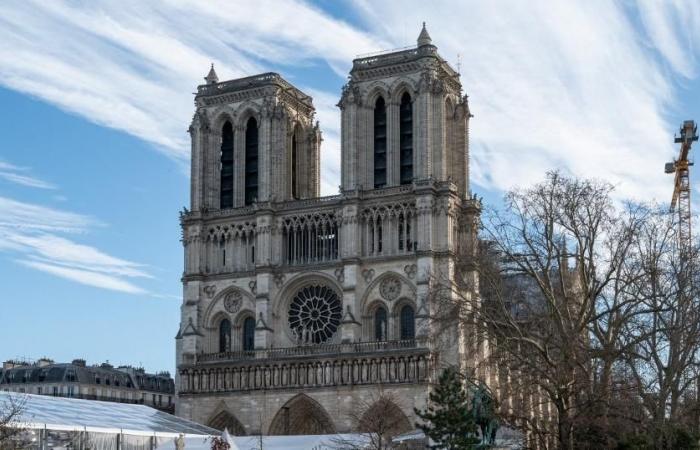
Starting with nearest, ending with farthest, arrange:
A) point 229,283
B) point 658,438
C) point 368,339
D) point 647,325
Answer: point 658,438 < point 647,325 < point 368,339 < point 229,283

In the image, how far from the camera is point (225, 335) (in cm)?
6894

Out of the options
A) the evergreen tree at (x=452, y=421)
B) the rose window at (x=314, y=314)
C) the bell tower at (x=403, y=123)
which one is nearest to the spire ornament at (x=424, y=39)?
the bell tower at (x=403, y=123)

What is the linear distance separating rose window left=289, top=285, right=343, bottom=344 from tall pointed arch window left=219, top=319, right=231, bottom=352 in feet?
13.6

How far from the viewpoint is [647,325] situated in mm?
38812

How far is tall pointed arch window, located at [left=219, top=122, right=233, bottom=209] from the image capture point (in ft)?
232

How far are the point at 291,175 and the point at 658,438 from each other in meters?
39.0

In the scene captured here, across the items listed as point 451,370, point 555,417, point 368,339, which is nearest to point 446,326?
point 451,370

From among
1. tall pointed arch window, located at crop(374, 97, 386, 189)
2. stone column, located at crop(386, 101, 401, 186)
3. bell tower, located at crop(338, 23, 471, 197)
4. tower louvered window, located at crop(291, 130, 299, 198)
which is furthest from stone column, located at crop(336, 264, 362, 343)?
tower louvered window, located at crop(291, 130, 299, 198)

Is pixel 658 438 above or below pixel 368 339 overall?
below

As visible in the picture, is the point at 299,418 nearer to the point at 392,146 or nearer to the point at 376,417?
the point at 376,417

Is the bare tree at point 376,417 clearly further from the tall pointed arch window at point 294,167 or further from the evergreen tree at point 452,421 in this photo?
the tall pointed arch window at point 294,167

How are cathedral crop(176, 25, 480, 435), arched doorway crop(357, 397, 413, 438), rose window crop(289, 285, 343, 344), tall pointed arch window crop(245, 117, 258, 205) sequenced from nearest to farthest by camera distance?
arched doorway crop(357, 397, 413, 438) → cathedral crop(176, 25, 480, 435) → rose window crop(289, 285, 343, 344) → tall pointed arch window crop(245, 117, 258, 205)

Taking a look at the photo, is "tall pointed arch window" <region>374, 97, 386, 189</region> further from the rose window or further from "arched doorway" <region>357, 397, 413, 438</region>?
"arched doorway" <region>357, 397, 413, 438</region>

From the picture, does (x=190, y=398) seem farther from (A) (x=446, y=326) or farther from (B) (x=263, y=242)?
(A) (x=446, y=326)
